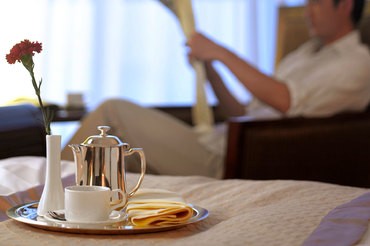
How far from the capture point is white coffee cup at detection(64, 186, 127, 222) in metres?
1.01

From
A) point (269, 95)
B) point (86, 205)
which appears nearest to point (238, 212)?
point (86, 205)

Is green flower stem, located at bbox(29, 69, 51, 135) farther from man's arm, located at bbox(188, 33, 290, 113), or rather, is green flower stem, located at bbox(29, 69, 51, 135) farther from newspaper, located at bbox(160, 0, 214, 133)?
newspaper, located at bbox(160, 0, 214, 133)

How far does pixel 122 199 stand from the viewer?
3.53 ft

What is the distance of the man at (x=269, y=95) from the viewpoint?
92.7 inches

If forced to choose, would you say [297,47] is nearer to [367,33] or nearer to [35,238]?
[367,33]

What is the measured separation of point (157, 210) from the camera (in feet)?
3.43

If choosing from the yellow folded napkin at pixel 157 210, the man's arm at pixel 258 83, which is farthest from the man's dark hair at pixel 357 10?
the yellow folded napkin at pixel 157 210

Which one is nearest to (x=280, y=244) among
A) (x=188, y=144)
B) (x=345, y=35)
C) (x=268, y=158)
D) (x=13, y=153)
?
(x=13, y=153)

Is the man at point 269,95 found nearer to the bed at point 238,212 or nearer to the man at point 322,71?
the man at point 322,71

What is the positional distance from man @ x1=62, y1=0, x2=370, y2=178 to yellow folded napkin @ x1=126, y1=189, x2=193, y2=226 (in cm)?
105

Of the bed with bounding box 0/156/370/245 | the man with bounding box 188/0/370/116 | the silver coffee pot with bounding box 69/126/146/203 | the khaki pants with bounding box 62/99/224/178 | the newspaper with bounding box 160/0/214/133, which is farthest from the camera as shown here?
the newspaper with bounding box 160/0/214/133

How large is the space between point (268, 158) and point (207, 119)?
0.54 meters

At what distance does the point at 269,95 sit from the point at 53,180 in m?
1.39

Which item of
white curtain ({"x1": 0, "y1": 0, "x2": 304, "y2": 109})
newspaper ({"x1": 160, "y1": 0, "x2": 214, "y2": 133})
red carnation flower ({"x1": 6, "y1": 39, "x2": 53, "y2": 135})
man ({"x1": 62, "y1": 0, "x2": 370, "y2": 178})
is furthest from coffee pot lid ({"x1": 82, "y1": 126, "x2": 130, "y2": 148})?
white curtain ({"x1": 0, "y1": 0, "x2": 304, "y2": 109})
